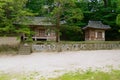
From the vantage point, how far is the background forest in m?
24.6

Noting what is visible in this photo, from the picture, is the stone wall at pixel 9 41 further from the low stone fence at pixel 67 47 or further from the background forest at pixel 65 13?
the low stone fence at pixel 67 47

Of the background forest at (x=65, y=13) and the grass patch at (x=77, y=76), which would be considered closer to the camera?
the grass patch at (x=77, y=76)

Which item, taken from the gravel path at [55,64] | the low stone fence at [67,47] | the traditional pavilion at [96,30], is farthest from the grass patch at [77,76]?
the traditional pavilion at [96,30]

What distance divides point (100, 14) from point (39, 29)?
9399mm

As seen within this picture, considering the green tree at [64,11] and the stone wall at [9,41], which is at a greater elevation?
the green tree at [64,11]

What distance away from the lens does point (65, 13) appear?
91.8 ft

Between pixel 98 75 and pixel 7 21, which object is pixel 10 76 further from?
pixel 7 21

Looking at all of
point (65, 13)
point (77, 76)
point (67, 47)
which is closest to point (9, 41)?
point (67, 47)

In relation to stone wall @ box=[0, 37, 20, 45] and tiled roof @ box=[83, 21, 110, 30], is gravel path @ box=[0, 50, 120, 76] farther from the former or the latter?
tiled roof @ box=[83, 21, 110, 30]

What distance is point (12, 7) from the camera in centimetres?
2439

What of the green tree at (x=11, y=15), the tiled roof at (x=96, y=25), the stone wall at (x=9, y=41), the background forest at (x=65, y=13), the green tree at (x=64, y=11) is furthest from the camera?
the tiled roof at (x=96, y=25)

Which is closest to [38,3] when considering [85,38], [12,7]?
[85,38]

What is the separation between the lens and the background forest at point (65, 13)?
80.6 ft

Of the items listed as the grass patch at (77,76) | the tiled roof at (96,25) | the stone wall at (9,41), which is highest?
the tiled roof at (96,25)
